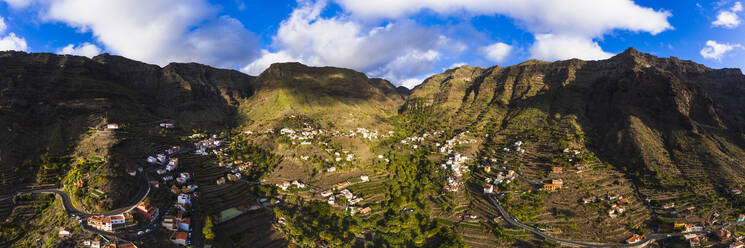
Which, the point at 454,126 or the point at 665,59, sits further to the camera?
the point at 454,126

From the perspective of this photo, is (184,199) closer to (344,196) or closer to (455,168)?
(344,196)

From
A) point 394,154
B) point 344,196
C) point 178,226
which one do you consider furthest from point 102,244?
point 394,154

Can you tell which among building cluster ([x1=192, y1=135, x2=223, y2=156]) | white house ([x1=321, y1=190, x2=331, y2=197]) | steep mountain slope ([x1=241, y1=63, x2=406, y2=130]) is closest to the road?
building cluster ([x1=192, y1=135, x2=223, y2=156])

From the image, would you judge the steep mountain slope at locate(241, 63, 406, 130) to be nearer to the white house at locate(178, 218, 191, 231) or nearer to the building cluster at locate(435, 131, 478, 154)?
the building cluster at locate(435, 131, 478, 154)

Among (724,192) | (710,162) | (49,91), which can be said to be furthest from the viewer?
(49,91)

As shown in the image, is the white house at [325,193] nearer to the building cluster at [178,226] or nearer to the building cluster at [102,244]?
the building cluster at [178,226]

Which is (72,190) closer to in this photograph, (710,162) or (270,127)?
(270,127)

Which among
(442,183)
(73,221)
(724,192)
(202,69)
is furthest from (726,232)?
(202,69)

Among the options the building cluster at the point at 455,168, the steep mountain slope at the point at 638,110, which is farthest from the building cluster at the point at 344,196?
the steep mountain slope at the point at 638,110
